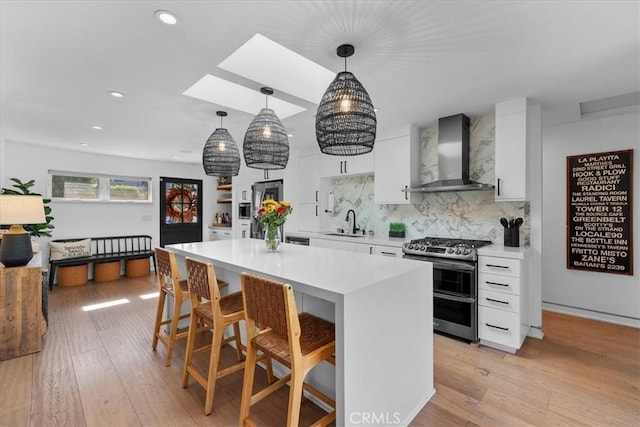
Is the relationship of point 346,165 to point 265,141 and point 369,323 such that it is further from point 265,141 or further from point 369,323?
point 369,323

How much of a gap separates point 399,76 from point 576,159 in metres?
2.67

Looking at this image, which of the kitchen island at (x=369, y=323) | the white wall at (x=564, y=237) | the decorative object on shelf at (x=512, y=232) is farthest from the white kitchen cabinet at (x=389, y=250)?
the white wall at (x=564, y=237)

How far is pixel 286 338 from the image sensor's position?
5.02ft

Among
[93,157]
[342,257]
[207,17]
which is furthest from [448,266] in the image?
[93,157]

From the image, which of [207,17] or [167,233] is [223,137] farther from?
[167,233]

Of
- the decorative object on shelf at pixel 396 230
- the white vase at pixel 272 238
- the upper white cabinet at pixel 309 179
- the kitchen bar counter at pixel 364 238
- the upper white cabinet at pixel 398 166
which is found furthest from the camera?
the upper white cabinet at pixel 309 179

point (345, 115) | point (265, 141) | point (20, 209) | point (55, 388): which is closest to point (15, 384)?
point (55, 388)

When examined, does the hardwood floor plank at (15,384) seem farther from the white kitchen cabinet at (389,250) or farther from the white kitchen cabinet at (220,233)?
the white kitchen cabinet at (220,233)

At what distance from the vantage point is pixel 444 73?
7.70 ft

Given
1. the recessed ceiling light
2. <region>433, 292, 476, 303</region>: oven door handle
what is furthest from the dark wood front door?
<region>433, 292, 476, 303</region>: oven door handle

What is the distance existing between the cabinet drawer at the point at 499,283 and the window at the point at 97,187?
613cm

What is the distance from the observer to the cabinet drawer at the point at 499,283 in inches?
106

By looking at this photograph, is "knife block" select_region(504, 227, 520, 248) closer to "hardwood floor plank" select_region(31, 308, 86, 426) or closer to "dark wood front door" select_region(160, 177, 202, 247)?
"hardwood floor plank" select_region(31, 308, 86, 426)

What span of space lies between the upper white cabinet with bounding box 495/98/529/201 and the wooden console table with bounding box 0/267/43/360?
4489 mm
